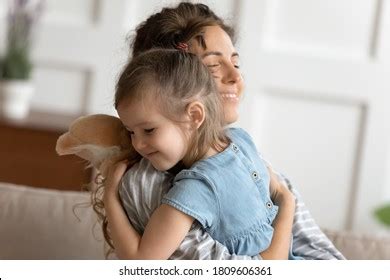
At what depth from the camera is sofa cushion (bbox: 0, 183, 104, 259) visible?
1.84m

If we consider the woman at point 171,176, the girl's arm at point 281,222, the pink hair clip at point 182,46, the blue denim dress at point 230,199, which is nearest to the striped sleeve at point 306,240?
the woman at point 171,176

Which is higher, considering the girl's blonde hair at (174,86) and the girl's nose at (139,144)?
the girl's blonde hair at (174,86)

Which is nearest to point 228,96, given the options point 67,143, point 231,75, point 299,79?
point 231,75

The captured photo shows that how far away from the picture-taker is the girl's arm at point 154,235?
1.29m

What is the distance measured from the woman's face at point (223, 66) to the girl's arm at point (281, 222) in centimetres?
16

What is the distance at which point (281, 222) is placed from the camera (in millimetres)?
1475

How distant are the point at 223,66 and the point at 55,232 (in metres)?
0.59

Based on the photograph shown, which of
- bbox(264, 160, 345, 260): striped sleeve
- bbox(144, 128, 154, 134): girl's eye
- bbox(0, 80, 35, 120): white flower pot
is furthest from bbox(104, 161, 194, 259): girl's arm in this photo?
bbox(0, 80, 35, 120): white flower pot

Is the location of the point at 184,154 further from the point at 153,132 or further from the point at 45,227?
the point at 45,227

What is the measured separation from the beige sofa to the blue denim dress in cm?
51

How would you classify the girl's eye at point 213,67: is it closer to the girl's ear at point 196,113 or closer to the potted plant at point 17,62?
the girl's ear at point 196,113

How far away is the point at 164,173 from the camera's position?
4.57 ft
